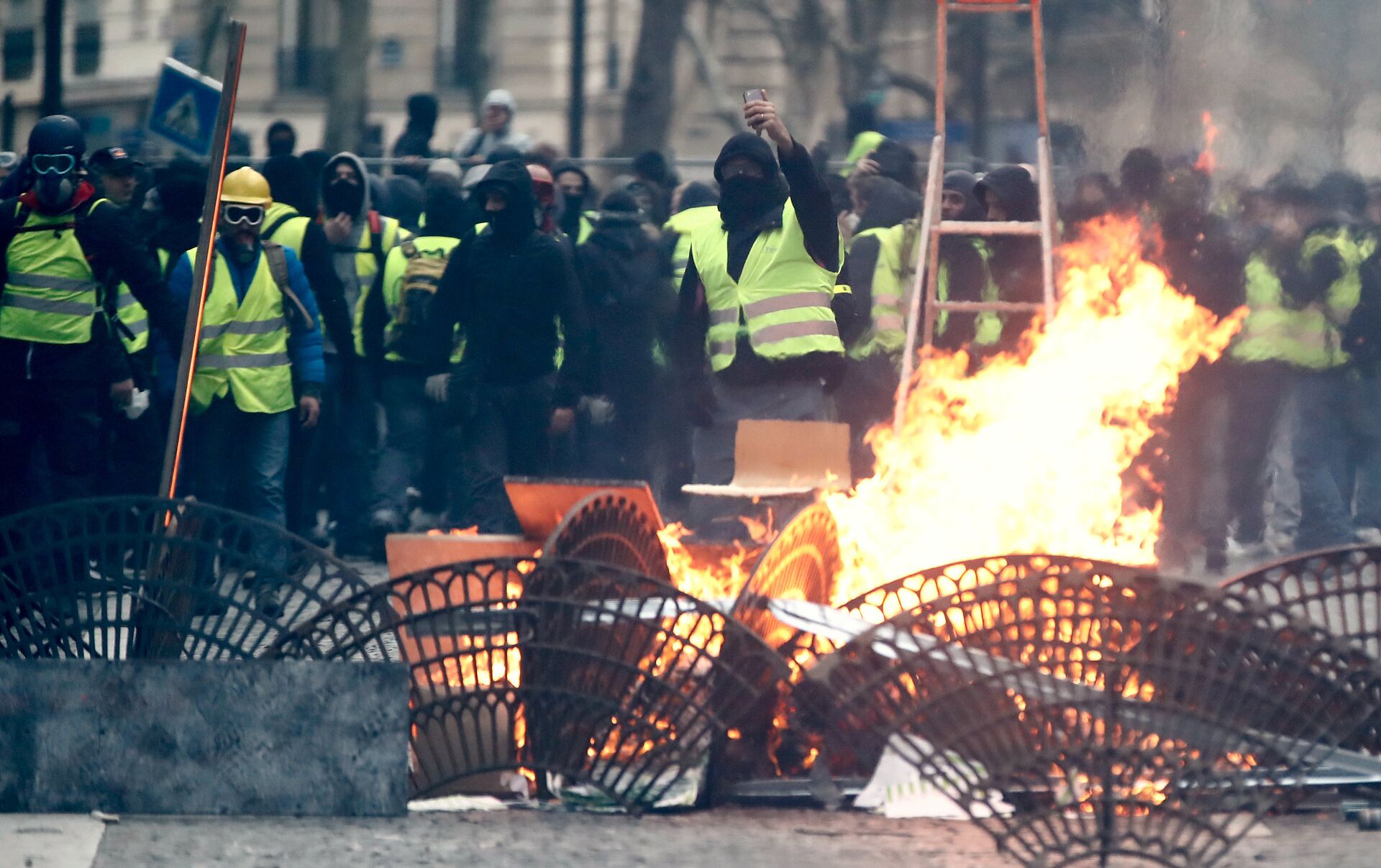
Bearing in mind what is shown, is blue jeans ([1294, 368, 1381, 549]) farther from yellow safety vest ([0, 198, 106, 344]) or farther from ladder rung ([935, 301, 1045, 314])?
yellow safety vest ([0, 198, 106, 344])

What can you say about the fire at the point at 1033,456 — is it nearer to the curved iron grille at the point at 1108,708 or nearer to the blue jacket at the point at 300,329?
the curved iron grille at the point at 1108,708

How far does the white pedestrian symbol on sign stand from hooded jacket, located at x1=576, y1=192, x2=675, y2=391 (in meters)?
2.15

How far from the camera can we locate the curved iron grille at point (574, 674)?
5.56 m

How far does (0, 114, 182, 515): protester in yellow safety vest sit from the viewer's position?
836cm

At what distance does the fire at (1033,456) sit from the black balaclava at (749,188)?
1.09 metres

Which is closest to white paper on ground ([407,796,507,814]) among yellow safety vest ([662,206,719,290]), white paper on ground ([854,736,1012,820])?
white paper on ground ([854,736,1012,820])

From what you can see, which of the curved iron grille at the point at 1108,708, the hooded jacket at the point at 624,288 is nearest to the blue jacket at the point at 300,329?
the hooded jacket at the point at 624,288

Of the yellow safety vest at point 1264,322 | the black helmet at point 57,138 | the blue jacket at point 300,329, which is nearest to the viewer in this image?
the black helmet at point 57,138

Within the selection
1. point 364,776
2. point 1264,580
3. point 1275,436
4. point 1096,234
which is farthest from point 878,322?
point 364,776

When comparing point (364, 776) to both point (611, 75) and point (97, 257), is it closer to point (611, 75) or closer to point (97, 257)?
point (97, 257)

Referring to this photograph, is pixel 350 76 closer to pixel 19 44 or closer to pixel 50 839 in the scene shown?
pixel 19 44

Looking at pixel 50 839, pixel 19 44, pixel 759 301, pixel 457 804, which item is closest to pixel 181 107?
pixel 759 301

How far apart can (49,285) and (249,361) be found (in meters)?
1.14

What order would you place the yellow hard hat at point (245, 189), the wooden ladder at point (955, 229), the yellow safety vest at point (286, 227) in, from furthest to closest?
the yellow safety vest at point (286, 227), the yellow hard hat at point (245, 189), the wooden ladder at point (955, 229)
